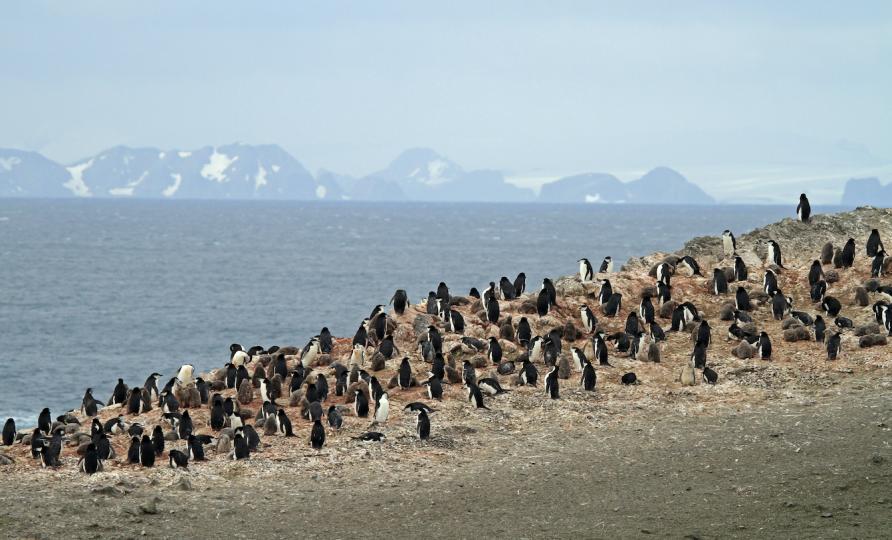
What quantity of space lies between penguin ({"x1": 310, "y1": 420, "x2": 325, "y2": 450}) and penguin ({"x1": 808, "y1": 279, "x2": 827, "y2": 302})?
15.4 meters

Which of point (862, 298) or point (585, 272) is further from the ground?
point (585, 272)

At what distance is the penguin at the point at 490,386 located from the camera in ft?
84.0

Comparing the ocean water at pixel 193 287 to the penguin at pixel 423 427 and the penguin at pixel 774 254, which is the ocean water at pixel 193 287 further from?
the penguin at pixel 774 254

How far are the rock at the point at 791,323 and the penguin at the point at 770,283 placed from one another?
2809 millimetres

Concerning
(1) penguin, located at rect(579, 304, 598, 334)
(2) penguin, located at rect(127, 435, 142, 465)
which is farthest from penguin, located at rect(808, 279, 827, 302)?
(2) penguin, located at rect(127, 435, 142, 465)

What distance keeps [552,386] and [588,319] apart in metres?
5.46

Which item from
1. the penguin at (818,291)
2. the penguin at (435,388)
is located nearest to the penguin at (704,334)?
the penguin at (818,291)

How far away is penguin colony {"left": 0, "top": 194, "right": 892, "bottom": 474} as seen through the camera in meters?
23.2

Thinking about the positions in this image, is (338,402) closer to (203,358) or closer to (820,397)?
(820,397)

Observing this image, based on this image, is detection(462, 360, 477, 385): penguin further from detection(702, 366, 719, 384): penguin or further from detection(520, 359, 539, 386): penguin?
detection(702, 366, 719, 384): penguin

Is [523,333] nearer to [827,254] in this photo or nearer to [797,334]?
[797,334]

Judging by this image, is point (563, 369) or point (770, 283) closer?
point (563, 369)

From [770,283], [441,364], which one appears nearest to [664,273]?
[770,283]

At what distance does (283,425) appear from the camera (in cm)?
2339
